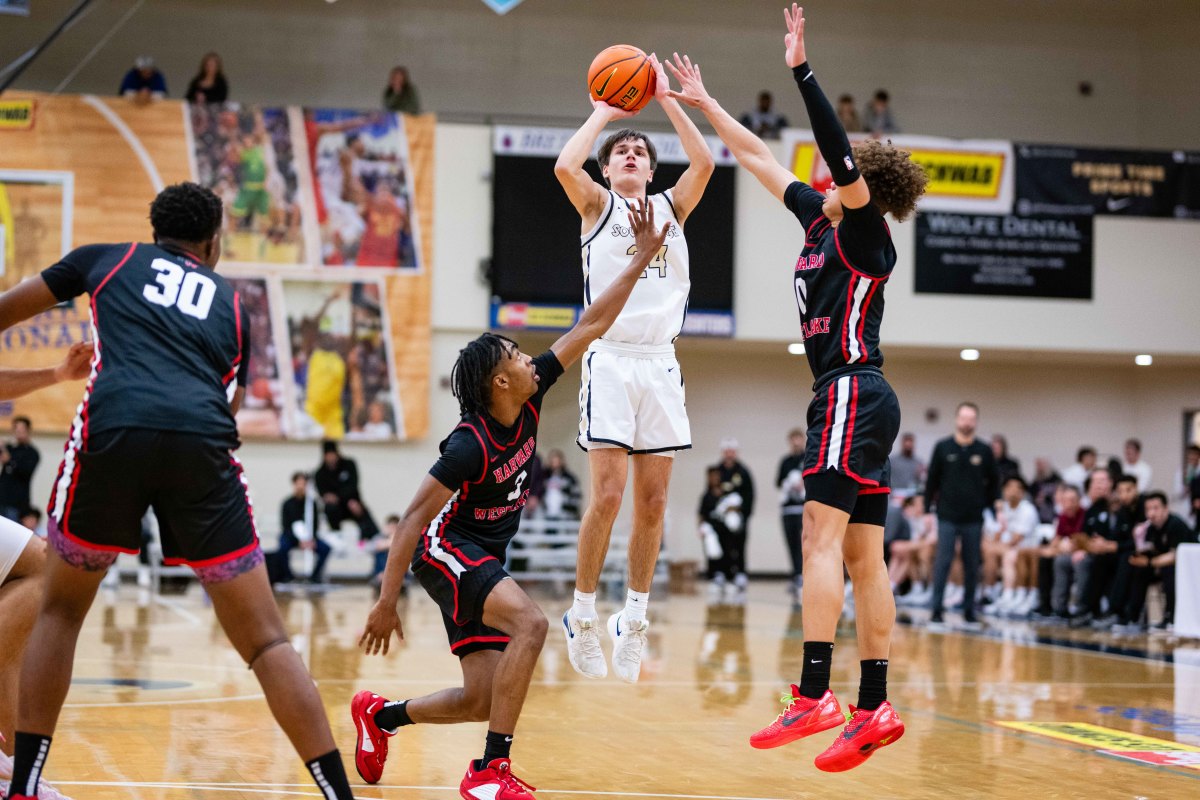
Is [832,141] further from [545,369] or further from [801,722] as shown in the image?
[801,722]

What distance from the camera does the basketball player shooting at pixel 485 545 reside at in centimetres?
495

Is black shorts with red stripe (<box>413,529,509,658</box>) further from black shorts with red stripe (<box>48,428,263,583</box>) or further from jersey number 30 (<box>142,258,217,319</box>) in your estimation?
jersey number 30 (<box>142,258,217,319</box>)

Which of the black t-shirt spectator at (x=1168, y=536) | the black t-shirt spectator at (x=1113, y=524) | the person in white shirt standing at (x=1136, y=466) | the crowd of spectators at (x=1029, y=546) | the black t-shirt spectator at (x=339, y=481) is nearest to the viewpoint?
the black t-shirt spectator at (x=1168, y=536)

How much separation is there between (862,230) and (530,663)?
2051 mm

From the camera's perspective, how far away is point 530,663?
5047mm

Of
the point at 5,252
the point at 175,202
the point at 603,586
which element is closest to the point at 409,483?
the point at 603,586

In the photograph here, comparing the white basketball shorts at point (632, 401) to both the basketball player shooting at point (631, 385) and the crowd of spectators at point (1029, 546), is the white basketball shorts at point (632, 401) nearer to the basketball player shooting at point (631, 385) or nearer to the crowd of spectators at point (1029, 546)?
the basketball player shooting at point (631, 385)

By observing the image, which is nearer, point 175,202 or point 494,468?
point 175,202

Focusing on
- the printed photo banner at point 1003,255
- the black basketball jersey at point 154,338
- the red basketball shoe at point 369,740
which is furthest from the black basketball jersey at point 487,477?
the printed photo banner at point 1003,255

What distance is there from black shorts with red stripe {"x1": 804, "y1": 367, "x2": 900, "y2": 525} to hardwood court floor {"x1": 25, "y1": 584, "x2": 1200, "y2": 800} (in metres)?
1.16

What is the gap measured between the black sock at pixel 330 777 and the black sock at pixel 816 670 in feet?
6.67

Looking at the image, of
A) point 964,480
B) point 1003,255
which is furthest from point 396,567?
point 1003,255

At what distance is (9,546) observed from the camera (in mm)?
4977

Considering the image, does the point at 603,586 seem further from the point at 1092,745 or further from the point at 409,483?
Answer: the point at 1092,745
